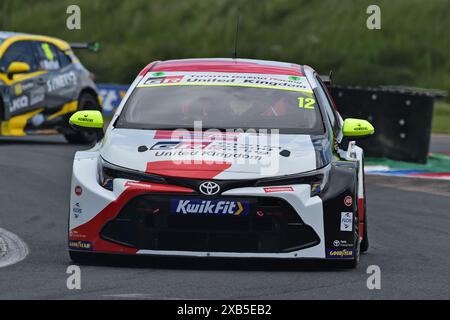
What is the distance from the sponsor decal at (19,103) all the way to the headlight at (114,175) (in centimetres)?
1026

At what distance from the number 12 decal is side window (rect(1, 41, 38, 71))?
33.0 feet

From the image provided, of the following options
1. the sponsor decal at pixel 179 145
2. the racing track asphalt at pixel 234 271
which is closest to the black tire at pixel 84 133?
the racing track asphalt at pixel 234 271

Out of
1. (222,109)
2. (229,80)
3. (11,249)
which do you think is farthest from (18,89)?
(222,109)

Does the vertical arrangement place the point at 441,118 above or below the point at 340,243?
below

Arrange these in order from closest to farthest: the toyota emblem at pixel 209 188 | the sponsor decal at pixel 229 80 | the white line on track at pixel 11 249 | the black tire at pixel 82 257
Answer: the toyota emblem at pixel 209 188, the black tire at pixel 82 257, the white line on track at pixel 11 249, the sponsor decal at pixel 229 80

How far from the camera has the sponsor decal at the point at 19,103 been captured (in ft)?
61.0

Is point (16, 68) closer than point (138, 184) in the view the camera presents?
No

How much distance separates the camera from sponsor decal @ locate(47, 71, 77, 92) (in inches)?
765

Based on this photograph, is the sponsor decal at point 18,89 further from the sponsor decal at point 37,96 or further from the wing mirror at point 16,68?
Result: the sponsor decal at point 37,96

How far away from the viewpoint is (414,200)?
13.5m

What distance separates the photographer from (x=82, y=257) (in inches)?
336

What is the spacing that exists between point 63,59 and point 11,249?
11185 millimetres

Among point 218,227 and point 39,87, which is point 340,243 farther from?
point 39,87

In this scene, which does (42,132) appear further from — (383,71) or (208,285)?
(383,71)
